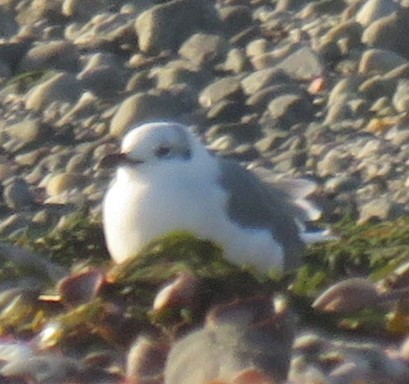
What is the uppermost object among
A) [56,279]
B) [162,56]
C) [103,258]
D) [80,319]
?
[80,319]

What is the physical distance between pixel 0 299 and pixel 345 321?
1023mm

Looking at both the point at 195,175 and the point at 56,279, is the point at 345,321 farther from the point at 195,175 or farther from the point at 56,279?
the point at 195,175

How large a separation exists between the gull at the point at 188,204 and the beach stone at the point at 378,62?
211 centimetres

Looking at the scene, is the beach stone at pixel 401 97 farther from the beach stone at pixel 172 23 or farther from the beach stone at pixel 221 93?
the beach stone at pixel 172 23

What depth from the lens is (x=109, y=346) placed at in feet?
14.5

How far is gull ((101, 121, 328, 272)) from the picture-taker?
19.3 feet

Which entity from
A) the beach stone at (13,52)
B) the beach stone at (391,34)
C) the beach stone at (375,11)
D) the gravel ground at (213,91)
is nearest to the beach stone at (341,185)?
the gravel ground at (213,91)

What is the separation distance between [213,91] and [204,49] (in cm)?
59

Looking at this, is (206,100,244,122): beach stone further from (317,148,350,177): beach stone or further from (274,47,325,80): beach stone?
(317,148,350,177): beach stone

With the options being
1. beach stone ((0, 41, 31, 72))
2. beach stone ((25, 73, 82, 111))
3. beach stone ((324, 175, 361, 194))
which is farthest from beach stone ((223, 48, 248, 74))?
beach stone ((324, 175, 361, 194))

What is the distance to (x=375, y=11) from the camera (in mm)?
8992

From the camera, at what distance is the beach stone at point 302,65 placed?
8.59 meters

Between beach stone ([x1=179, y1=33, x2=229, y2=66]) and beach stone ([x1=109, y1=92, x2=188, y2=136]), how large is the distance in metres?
0.64

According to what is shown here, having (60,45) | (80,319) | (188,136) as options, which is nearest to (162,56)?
(60,45)
